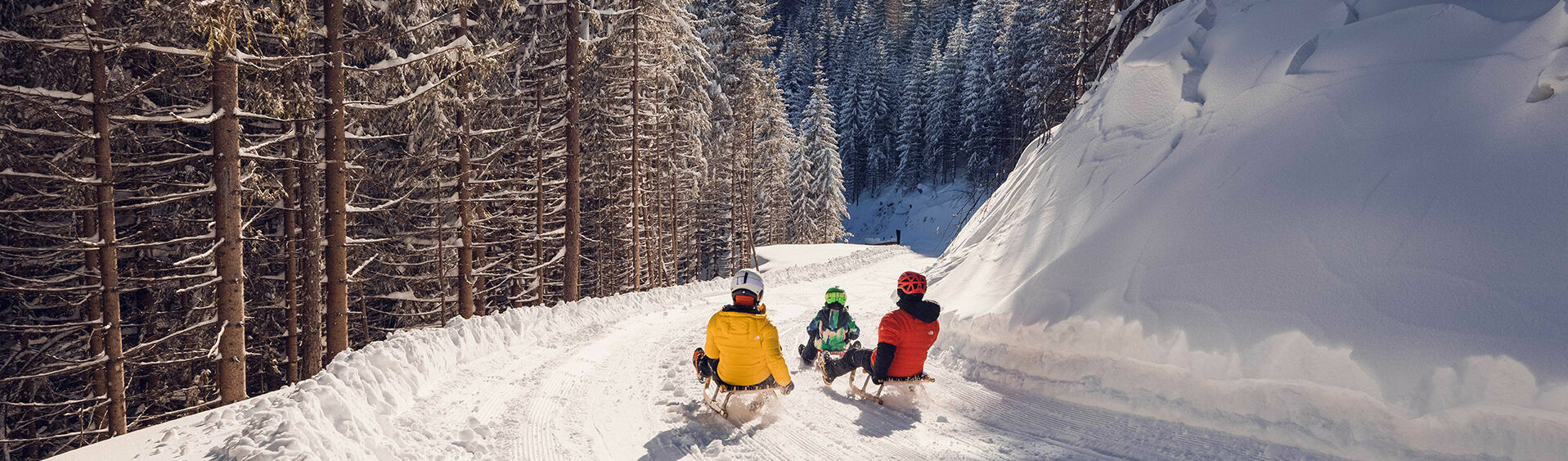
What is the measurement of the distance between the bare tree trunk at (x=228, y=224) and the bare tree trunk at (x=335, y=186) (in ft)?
4.67

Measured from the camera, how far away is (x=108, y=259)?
9781 millimetres

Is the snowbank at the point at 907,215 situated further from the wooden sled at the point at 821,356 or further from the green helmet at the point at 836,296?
the green helmet at the point at 836,296

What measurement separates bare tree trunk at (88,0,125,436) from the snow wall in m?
12.0

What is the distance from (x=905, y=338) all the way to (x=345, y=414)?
5104 mm

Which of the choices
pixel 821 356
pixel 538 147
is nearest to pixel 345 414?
pixel 821 356

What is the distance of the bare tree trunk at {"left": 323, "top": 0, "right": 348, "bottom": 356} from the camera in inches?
Answer: 420

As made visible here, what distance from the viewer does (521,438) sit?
20.1ft

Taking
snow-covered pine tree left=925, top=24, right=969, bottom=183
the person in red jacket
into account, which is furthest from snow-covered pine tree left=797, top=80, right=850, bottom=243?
the person in red jacket

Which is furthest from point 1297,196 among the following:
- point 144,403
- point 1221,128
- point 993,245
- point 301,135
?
point 144,403

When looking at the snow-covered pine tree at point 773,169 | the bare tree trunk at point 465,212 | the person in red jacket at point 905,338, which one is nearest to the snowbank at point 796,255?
the snow-covered pine tree at point 773,169

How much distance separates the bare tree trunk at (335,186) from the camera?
35.0ft

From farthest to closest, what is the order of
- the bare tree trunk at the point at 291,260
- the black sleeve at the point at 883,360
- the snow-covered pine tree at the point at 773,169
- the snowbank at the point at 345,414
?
the snow-covered pine tree at the point at 773,169 < the bare tree trunk at the point at 291,260 < the black sleeve at the point at 883,360 < the snowbank at the point at 345,414

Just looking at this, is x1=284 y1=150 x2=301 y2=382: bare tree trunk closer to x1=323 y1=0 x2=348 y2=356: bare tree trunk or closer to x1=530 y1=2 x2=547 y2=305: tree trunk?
x1=323 y1=0 x2=348 y2=356: bare tree trunk

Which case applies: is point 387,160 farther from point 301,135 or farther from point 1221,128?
point 1221,128
